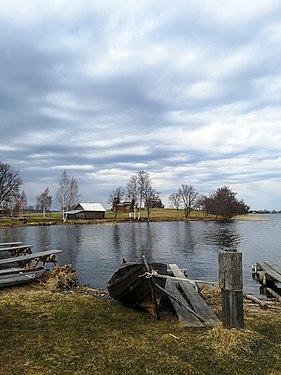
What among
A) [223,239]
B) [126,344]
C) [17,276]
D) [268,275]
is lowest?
[223,239]

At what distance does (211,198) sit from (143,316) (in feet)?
359

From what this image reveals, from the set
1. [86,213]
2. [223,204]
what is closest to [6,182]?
[86,213]

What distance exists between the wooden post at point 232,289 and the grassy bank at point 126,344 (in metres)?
0.20

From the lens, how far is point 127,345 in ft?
17.4

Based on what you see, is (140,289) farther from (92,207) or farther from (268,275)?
(92,207)

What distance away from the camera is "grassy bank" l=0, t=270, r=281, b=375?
14.8 ft

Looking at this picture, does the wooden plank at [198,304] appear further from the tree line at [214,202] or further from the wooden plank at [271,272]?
the tree line at [214,202]

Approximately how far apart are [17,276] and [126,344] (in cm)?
757

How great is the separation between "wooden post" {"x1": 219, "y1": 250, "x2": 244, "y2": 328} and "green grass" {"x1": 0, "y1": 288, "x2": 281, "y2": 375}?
0.21 meters

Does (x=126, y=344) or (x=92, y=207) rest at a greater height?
(x=92, y=207)

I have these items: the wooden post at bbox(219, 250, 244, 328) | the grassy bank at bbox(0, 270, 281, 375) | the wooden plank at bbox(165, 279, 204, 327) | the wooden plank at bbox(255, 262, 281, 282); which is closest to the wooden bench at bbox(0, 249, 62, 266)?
the grassy bank at bbox(0, 270, 281, 375)

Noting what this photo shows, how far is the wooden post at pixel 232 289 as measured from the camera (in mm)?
5434

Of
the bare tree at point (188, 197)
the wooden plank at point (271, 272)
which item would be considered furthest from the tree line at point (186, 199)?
the wooden plank at point (271, 272)

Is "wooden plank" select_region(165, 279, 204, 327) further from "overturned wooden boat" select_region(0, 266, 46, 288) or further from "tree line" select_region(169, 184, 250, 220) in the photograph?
"tree line" select_region(169, 184, 250, 220)
